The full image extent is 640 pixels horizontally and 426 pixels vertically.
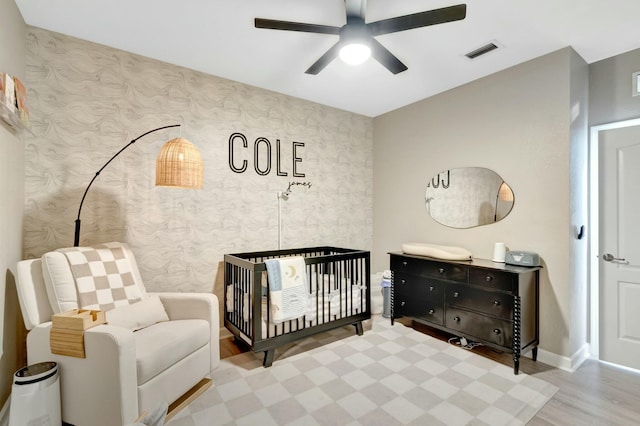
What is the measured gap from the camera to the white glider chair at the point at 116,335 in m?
1.58

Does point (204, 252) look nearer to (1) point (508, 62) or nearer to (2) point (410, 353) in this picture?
(2) point (410, 353)

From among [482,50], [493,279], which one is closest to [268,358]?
[493,279]

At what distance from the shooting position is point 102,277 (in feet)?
6.91

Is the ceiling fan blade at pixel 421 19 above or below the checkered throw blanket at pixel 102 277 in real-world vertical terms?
above

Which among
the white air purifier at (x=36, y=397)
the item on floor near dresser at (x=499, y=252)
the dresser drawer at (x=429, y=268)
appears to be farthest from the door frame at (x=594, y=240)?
the white air purifier at (x=36, y=397)

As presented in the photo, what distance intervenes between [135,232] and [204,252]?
0.62 m

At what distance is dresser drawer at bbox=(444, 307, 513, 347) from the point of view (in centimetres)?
247

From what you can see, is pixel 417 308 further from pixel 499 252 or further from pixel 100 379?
pixel 100 379

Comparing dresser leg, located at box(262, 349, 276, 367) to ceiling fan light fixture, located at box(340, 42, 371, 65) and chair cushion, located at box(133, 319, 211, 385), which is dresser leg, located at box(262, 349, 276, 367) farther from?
ceiling fan light fixture, located at box(340, 42, 371, 65)

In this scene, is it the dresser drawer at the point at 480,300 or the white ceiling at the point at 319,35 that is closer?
the white ceiling at the point at 319,35

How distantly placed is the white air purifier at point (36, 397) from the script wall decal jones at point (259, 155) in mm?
2114

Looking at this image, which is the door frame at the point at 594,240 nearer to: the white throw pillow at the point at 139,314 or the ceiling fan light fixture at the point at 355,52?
the ceiling fan light fixture at the point at 355,52

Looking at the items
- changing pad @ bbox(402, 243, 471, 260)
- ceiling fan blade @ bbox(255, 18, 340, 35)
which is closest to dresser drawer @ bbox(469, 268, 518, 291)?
changing pad @ bbox(402, 243, 471, 260)

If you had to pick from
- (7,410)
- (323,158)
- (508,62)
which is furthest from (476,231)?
(7,410)
